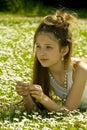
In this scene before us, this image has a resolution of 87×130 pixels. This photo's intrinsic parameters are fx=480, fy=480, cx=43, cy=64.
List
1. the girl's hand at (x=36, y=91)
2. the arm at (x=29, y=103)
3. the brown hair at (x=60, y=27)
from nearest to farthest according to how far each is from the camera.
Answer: the girl's hand at (x=36, y=91) → the brown hair at (x=60, y=27) → the arm at (x=29, y=103)

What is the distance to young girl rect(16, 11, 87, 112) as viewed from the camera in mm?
6012

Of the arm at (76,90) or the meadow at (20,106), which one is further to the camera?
the arm at (76,90)

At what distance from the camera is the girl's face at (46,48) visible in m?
6.00

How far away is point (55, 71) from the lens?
6.42 metres

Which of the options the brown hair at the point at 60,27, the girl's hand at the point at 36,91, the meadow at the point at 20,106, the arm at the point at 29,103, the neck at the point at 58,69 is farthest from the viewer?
the neck at the point at 58,69

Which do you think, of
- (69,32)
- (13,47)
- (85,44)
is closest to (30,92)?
(69,32)

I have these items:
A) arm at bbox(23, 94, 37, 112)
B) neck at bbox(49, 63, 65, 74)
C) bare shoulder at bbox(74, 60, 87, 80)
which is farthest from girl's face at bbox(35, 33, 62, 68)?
arm at bbox(23, 94, 37, 112)

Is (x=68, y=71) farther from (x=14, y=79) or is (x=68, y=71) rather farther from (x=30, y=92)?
(x=14, y=79)

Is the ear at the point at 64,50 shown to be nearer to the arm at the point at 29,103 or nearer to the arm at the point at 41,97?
the arm at the point at 41,97

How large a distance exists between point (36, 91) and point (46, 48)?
564mm

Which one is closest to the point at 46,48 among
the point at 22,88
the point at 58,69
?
the point at 58,69

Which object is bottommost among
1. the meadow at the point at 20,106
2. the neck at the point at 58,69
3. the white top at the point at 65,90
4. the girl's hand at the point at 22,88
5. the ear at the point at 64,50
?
the meadow at the point at 20,106

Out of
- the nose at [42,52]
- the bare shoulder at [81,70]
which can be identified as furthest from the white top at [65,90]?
the nose at [42,52]

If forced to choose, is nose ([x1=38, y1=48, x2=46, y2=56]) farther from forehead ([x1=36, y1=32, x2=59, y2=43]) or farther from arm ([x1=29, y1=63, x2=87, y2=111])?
arm ([x1=29, y1=63, x2=87, y2=111])
